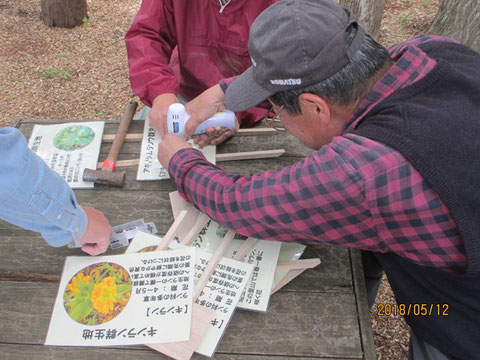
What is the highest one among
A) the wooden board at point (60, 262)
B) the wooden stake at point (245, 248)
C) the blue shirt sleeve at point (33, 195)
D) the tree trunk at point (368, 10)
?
the blue shirt sleeve at point (33, 195)

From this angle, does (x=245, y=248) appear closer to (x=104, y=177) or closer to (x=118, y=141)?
(x=104, y=177)

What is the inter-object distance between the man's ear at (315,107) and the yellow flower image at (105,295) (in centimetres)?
83

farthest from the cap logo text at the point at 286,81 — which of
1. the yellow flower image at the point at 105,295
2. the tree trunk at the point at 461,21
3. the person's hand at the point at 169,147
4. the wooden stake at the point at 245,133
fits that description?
the tree trunk at the point at 461,21

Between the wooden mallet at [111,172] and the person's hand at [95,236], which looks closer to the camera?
the person's hand at [95,236]

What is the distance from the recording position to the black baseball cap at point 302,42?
116 cm

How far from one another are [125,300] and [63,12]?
16.0 feet

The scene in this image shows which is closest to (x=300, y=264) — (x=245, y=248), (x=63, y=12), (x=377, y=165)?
(x=245, y=248)

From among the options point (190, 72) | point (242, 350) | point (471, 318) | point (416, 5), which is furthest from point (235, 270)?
point (416, 5)

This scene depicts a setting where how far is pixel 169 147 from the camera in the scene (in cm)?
163

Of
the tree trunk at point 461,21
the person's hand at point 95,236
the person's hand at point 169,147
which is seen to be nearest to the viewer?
the person's hand at point 95,236

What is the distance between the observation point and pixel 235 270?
1.36 m

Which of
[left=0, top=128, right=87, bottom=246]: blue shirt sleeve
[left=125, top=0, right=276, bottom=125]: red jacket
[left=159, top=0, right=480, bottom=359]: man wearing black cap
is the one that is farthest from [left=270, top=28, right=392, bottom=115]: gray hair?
[left=125, top=0, right=276, bottom=125]: red jacket
